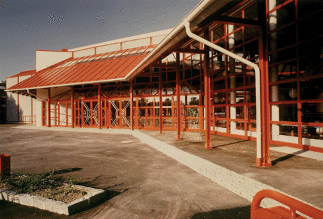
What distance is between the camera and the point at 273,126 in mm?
9203


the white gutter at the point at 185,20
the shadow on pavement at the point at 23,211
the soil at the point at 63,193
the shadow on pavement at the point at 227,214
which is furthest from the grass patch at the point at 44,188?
the white gutter at the point at 185,20

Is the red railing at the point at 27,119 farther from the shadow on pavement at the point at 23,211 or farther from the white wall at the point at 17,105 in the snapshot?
the shadow on pavement at the point at 23,211

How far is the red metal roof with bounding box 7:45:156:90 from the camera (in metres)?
18.3

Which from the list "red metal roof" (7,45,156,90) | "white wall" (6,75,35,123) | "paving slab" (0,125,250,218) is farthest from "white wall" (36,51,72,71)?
"paving slab" (0,125,250,218)

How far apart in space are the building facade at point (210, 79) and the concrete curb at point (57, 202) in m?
4.39

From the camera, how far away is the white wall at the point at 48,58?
1031 inches

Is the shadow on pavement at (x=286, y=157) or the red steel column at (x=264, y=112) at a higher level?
the red steel column at (x=264, y=112)

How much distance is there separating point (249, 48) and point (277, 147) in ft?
19.3

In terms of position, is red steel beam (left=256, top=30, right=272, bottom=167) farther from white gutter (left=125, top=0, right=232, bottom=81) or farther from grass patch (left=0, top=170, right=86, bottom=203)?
grass patch (left=0, top=170, right=86, bottom=203)

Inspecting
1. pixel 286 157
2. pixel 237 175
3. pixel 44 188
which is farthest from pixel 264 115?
pixel 44 188

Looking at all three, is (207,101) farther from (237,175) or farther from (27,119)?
(27,119)

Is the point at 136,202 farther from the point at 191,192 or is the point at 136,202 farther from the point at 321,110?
the point at 321,110

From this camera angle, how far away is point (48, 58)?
26.6 m

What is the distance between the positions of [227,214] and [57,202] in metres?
2.83
